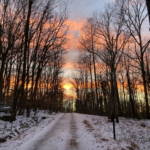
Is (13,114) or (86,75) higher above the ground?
(86,75)

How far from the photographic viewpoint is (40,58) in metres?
16.5

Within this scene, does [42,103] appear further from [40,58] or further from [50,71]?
[50,71]

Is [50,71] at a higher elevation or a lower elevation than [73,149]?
higher

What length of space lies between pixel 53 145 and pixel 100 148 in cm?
226

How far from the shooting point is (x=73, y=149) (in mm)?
5410

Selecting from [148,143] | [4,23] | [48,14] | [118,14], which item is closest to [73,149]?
[148,143]

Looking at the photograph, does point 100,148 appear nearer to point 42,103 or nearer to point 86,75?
point 42,103

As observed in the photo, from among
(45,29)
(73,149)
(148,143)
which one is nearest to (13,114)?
(73,149)

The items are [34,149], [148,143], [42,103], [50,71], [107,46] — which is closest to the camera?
[34,149]

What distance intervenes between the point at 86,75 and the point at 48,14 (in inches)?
1089

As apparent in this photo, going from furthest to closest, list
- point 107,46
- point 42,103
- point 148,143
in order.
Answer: point 42,103 < point 107,46 < point 148,143

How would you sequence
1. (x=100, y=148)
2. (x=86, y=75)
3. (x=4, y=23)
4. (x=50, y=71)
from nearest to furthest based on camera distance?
1. (x=100, y=148)
2. (x=4, y=23)
3. (x=50, y=71)
4. (x=86, y=75)

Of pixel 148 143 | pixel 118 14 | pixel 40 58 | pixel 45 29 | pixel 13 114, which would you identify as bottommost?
pixel 148 143

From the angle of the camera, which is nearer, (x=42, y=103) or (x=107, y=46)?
(x=107, y=46)
